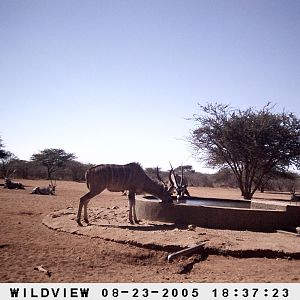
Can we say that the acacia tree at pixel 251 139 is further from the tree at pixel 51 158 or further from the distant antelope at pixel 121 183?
the tree at pixel 51 158

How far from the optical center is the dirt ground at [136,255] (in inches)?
223

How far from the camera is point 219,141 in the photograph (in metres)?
18.9

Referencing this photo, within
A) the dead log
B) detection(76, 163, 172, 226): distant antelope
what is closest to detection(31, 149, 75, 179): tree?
detection(76, 163, 172, 226): distant antelope

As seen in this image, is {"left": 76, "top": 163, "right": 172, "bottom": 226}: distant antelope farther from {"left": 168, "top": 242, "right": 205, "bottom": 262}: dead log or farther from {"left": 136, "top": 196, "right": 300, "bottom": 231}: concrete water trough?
{"left": 168, "top": 242, "right": 205, "bottom": 262}: dead log

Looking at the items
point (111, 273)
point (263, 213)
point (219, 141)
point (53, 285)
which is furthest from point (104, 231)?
point (219, 141)

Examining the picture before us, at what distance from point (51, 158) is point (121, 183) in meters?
44.8

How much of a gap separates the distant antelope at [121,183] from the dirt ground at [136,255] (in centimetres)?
85

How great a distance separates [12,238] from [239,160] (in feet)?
45.3

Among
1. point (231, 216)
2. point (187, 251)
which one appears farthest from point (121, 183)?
point (187, 251)

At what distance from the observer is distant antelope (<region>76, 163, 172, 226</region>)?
33.0 ft

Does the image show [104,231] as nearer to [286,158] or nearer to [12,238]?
[12,238]
